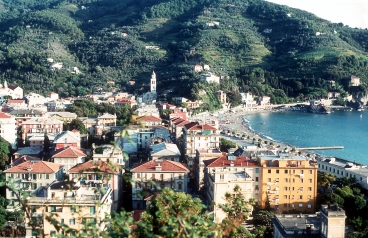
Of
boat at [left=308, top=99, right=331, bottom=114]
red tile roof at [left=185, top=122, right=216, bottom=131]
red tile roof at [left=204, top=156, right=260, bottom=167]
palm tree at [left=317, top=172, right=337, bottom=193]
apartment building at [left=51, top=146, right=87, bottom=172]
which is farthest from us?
boat at [left=308, top=99, right=331, bottom=114]

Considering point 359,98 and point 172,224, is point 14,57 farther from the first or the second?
point 172,224

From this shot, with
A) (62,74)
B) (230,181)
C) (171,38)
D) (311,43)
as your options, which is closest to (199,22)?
(171,38)

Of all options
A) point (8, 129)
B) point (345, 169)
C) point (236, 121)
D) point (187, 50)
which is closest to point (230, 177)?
point (345, 169)

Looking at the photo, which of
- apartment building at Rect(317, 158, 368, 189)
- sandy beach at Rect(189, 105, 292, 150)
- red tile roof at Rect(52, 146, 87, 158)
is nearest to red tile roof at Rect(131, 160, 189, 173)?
red tile roof at Rect(52, 146, 87, 158)

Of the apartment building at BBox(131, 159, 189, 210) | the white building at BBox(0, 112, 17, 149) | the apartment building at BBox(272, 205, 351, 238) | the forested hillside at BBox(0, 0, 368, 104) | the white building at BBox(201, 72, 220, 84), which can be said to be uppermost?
the forested hillside at BBox(0, 0, 368, 104)

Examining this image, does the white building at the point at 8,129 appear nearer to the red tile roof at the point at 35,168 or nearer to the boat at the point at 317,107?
the red tile roof at the point at 35,168

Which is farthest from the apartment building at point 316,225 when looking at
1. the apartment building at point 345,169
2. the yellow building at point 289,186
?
the apartment building at point 345,169

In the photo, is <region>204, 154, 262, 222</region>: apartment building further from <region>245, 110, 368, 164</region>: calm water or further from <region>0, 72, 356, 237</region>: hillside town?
<region>245, 110, 368, 164</region>: calm water
